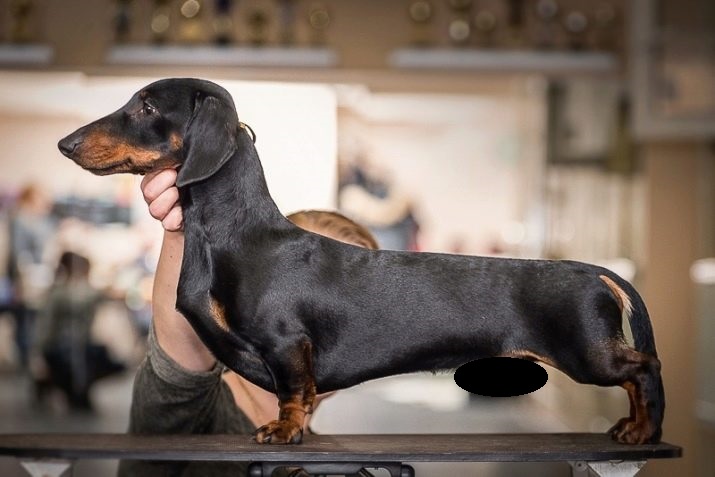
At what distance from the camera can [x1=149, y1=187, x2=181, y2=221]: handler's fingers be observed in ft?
3.31

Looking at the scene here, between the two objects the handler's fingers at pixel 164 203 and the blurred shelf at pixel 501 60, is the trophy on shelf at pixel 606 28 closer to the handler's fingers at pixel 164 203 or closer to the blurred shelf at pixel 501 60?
the blurred shelf at pixel 501 60

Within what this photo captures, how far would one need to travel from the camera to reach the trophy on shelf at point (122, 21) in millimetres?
4715

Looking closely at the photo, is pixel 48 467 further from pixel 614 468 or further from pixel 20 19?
pixel 20 19

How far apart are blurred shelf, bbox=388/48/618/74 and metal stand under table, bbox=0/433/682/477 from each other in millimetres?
3721

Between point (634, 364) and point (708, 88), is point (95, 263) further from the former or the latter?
point (634, 364)

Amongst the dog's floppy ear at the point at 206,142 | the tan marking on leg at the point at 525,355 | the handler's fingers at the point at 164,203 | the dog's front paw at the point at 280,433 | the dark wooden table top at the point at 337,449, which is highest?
the dog's floppy ear at the point at 206,142

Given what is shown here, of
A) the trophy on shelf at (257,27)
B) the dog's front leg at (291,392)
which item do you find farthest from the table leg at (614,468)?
the trophy on shelf at (257,27)

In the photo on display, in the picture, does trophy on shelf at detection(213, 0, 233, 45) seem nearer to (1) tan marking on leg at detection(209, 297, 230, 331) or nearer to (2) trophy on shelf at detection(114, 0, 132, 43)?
(2) trophy on shelf at detection(114, 0, 132, 43)

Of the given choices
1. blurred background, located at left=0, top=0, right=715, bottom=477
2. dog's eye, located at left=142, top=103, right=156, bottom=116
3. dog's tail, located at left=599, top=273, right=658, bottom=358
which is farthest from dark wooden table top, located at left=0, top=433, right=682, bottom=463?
blurred background, located at left=0, top=0, right=715, bottom=477

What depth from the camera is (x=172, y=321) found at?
1220mm

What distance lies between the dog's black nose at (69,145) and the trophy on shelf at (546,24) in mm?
4128

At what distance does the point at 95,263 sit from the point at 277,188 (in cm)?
216

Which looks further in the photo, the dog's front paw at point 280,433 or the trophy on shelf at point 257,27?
the trophy on shelf at point 257,27

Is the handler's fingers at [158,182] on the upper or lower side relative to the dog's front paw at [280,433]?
upper
